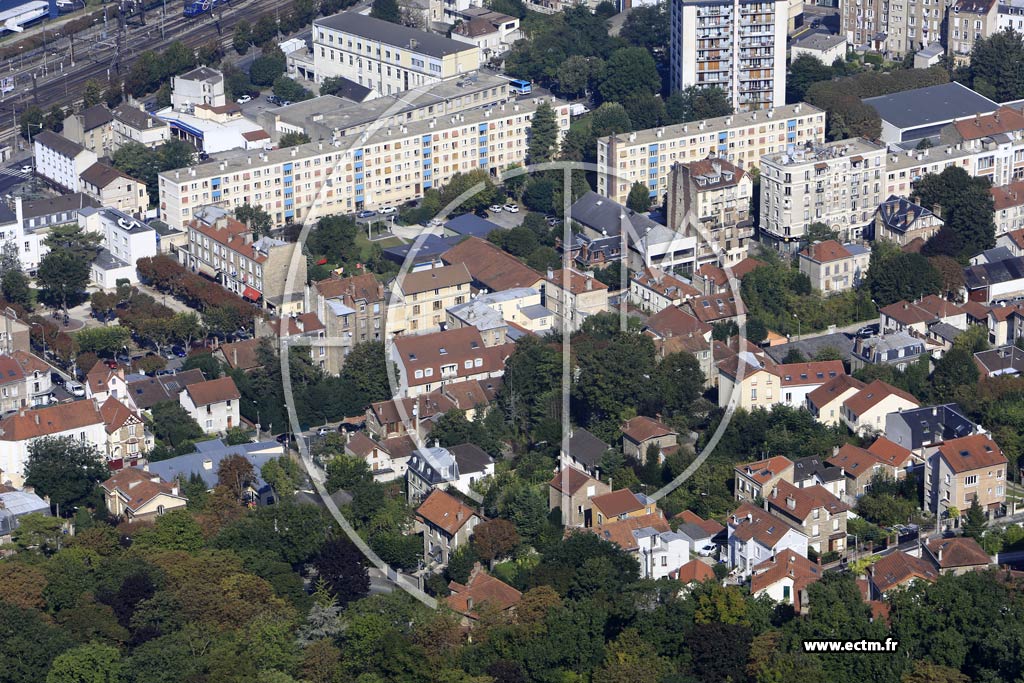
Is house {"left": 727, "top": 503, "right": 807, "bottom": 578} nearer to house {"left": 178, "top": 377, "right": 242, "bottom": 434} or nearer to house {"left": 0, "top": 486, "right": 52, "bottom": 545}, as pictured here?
house {"left": 178, "top": 377, "right": 242, "bottom": 434}

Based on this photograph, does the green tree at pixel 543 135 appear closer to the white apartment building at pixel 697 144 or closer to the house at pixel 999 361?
the white apartment building at pixel 697 144

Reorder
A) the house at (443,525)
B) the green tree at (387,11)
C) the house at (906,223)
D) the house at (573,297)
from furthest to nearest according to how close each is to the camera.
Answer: the green tree at (387,11) → the house at (906,223) → the house at (573,297) → the house at (443,525)

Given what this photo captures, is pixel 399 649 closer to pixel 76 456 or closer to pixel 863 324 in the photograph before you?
pixel 76 456

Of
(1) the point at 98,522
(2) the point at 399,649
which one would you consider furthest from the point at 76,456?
(2) the point at 399,649

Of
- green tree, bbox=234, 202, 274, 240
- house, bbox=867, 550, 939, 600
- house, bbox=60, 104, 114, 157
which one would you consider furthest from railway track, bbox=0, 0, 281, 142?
house, bbox=867, 550, 939, 600

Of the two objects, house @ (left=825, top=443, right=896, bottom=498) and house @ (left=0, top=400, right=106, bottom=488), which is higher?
house @ (left=0, top=400, right=106, bottom=488)

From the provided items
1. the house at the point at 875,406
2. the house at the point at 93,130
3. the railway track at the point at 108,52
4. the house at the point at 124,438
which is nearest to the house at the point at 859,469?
the house at the point at 875,406
